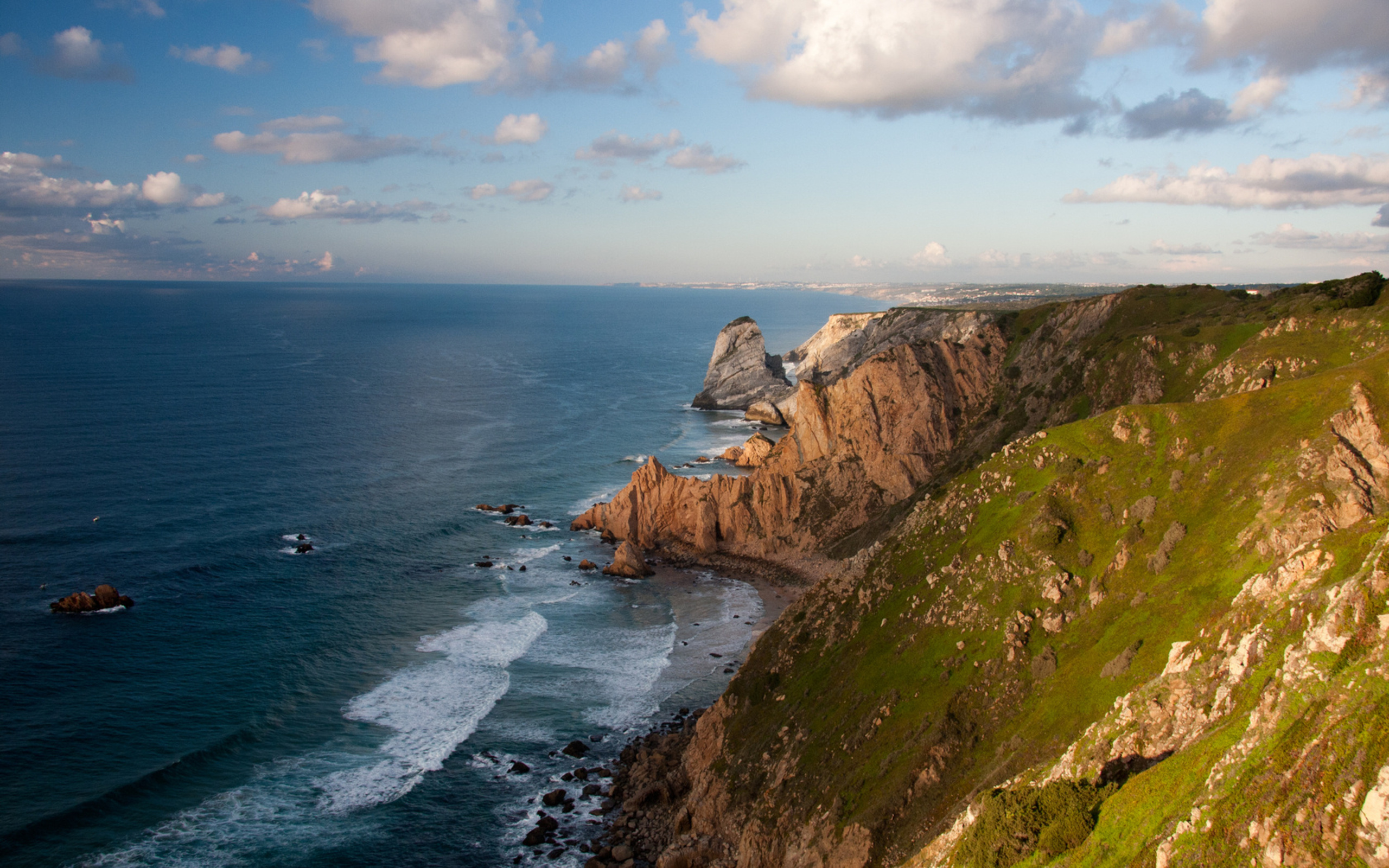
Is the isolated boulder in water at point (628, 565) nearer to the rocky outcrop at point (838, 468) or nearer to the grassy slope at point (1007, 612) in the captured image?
the rocky outcrop at point (838, 468)

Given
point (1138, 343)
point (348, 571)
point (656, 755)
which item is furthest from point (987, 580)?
point (348, 571)

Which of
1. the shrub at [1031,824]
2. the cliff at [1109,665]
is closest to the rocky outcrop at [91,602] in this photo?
the cliff at [1109,665]

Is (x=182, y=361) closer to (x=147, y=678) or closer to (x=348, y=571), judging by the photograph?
(x=348, y=571)

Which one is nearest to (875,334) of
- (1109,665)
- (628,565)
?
(628,565)

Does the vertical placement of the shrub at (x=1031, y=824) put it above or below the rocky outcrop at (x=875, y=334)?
below

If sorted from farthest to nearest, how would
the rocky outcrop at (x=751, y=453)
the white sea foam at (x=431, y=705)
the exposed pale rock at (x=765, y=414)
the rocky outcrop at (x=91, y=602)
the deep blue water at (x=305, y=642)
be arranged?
the exposed pale rock at (x=765, y=414)
the rocky outcrop at (x=751, y=453)
the rocky outcrop at (x=91, y=602)
the white sea foam at (x=431, y=705)
the deep blue water at (x=305, y=642)

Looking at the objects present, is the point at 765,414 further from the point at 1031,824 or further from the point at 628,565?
the point at 1031,824

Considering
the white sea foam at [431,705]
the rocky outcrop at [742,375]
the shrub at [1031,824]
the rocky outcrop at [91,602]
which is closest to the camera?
the shrub at [1031,824]
